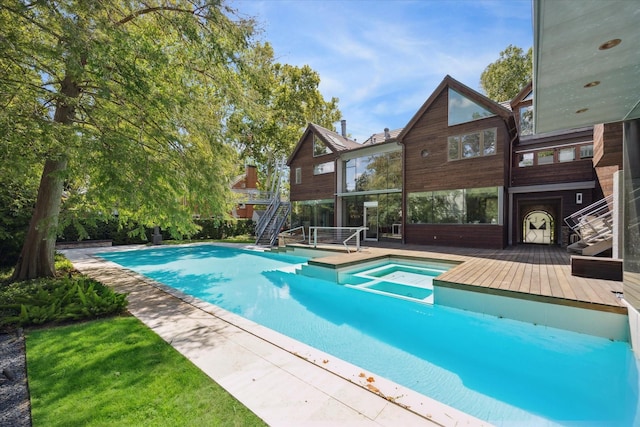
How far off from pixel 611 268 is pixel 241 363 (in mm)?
7323

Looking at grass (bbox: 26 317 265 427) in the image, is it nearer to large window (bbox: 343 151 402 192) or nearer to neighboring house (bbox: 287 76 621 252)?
neighboring house (bbox: 287 76 621 252)

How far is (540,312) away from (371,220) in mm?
11269

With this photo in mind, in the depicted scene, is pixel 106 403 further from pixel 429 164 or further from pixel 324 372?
pixel 429 164

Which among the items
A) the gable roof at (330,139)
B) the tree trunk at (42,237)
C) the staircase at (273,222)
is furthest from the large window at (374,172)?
the tree trunk at (42,237)

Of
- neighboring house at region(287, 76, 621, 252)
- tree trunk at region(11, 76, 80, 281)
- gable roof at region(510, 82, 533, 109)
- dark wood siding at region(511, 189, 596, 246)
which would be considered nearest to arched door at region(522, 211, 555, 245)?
neighboring house at region(287, 76, 621, 252)

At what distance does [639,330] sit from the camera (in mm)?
3609

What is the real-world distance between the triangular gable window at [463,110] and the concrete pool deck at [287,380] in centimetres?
1274

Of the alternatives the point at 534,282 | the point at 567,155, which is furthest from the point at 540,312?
the point at 567,155

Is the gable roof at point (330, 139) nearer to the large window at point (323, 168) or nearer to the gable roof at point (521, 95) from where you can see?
the large window at point (323, 168)

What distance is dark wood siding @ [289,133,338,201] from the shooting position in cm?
1759

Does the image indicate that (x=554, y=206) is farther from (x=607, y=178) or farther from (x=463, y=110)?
(x=463, y=110)

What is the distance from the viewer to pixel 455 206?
12.7 metres

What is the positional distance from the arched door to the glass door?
8.25 metres

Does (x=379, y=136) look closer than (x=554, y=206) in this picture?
No
